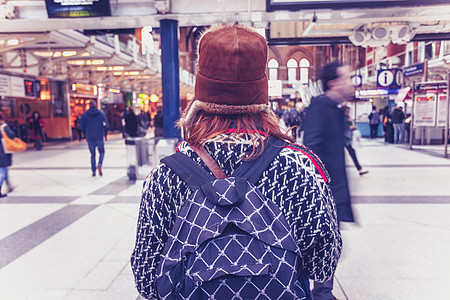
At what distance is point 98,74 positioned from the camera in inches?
757

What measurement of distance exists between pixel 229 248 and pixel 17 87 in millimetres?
16401

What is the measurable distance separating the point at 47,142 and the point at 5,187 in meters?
12.4

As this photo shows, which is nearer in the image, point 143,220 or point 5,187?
point 143,220

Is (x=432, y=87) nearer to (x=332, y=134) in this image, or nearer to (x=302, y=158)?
(x=332, y=134)

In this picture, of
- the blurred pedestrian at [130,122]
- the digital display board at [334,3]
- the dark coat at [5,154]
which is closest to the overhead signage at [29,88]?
the blurred pedestrian at [130,122]

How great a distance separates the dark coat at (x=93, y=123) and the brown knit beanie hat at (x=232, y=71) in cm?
775

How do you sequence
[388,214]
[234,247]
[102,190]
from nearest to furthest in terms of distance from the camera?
[234,247] → [388,214] → [102,190]

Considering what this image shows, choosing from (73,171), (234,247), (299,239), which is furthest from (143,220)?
Result: (73,171)

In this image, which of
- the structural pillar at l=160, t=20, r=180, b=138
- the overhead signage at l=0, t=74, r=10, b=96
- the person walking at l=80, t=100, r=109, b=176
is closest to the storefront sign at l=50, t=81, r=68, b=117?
the overhead signage at l=0, t=74, r=10, b=96

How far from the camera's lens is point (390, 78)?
51.4ft

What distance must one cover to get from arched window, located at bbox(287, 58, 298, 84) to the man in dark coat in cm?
4688

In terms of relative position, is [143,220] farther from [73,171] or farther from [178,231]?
[73,171]

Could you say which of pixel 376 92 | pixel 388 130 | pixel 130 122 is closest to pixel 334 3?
pixel 130 122

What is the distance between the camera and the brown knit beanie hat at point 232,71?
1131 mm
